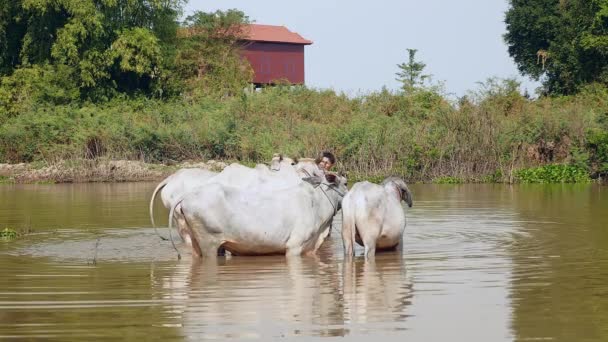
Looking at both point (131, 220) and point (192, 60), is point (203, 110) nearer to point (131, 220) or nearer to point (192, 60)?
point (192, 60)

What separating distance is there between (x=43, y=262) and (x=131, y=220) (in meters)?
6.54

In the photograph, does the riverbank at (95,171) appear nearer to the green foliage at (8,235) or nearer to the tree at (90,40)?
the tree at (90,40)

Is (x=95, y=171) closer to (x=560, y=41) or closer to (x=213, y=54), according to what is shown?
(x=213, y=54)

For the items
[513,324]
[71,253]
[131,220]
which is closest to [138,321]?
[513,324]

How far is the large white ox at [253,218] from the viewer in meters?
13.4

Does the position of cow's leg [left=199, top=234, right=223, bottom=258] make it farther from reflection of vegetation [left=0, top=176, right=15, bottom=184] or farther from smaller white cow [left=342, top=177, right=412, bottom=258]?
reflection of vegetation [left=0, top=176, right=15, bottom=184]

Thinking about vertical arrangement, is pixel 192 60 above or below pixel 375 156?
above

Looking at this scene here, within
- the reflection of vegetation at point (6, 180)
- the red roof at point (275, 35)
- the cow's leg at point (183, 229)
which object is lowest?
the cow's leg at point (183, 229)

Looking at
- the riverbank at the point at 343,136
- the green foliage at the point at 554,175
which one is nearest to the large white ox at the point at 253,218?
the riverbank at the point at 343,136

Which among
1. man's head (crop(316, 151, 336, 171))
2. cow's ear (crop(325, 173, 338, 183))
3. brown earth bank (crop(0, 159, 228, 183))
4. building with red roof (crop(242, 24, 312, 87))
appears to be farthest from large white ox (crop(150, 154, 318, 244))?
building with red roof (crop(242, 24, 312, 87))

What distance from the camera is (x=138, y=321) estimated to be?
8977mm

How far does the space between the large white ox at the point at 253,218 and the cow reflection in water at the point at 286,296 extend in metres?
0.21

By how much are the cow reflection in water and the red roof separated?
205 ft

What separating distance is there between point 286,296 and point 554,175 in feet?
74.4
